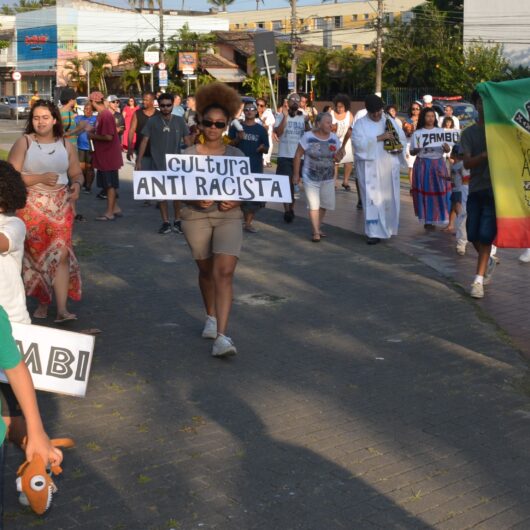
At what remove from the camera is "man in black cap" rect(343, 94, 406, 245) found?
12117mm

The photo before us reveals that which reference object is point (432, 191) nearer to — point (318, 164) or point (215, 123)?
point (318, 164)

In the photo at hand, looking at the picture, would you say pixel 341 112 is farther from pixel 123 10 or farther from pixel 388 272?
pixel 123 10

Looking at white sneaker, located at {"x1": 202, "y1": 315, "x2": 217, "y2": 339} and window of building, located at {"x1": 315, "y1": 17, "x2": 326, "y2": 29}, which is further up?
window of building, located at {"x1": 315, "y1": 17, "x2": 326, "y2": 29}

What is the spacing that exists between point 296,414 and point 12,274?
2.19 meters

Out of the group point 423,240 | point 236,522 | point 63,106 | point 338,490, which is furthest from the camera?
point 63,106

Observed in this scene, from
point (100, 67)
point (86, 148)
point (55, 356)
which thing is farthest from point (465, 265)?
point (100, 67)

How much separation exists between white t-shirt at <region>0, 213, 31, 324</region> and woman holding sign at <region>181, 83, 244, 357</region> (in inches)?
107

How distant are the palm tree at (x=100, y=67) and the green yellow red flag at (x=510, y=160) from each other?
6868 cm

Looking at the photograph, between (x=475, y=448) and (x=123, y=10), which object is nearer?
(x=475, y=448)

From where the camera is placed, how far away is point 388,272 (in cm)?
1037

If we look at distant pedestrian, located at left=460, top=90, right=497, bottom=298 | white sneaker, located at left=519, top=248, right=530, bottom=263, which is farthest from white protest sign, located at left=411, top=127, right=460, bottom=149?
distant pedestrian, located at left=460, top=90, right=497, bottom=298

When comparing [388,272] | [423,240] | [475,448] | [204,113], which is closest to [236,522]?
[475,448]

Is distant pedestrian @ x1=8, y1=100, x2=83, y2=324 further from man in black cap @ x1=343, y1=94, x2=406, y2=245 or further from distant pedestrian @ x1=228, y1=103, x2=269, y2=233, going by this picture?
distant pedestrian @ x1=228, y1=103, x2=269, y2=233

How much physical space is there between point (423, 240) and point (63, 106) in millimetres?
6293
